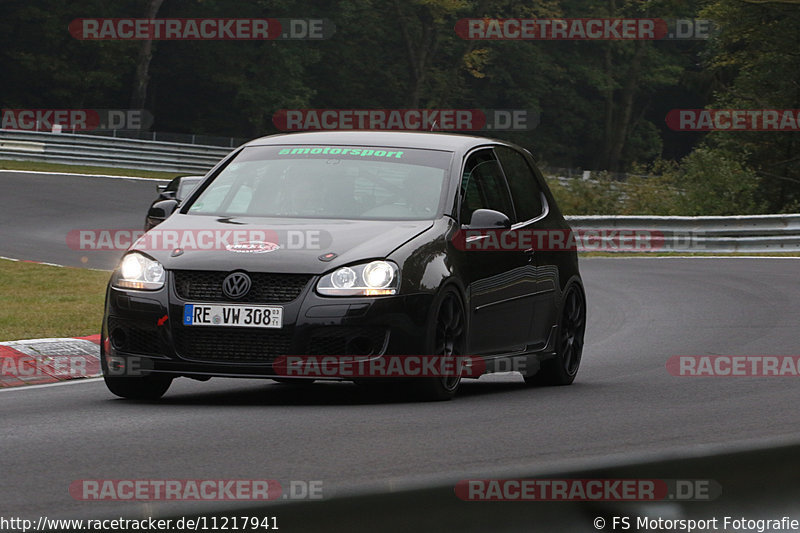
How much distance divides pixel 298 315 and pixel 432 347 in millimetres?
786

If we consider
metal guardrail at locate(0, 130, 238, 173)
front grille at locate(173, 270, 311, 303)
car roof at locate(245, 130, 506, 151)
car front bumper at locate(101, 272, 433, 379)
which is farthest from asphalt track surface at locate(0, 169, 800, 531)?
metal guardrail at locate(0, 130, 238, 173)

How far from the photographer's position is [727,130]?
3884 cm

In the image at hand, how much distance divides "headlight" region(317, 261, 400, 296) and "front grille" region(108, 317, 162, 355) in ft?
3.14

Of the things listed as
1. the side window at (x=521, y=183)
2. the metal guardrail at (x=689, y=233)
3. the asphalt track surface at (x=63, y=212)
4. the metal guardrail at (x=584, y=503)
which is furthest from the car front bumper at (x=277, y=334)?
the metal guardrail at (x=689, y=233)

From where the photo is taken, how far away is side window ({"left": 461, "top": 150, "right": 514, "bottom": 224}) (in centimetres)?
930

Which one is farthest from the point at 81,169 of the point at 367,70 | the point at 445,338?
the point at 445,338

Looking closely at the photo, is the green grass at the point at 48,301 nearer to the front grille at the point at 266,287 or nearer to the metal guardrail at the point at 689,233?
the front grille at the point at 266,287

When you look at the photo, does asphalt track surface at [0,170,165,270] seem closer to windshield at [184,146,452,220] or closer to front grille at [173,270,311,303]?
windshield at [184,146,452,220]

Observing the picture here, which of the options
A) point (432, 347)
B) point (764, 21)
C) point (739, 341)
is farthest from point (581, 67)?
point (432, 347)

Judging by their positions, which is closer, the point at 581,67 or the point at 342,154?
the point at 342,154

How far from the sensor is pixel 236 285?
26.2ft

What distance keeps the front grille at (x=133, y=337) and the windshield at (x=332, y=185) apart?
1.04 meters

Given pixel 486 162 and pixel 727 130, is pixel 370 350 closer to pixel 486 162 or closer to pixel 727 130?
pixel 486 162

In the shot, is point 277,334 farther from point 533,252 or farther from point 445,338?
point 533,252
